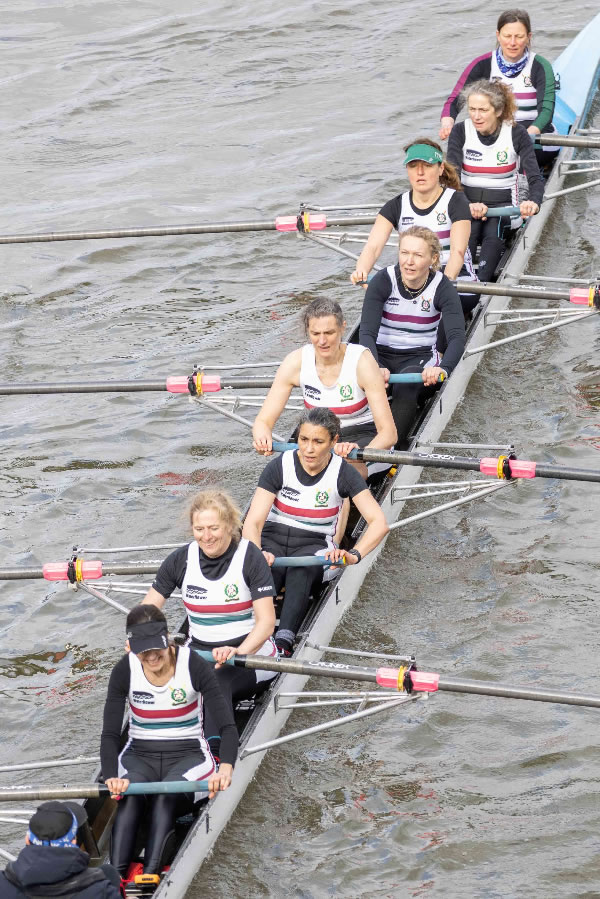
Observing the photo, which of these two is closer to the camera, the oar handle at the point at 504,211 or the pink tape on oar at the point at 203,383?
the pink tape on oar at the point at 203,383

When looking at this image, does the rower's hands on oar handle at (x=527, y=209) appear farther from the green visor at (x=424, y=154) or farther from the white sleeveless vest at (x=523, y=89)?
the white sleeveless vest at (x=523, y=89)

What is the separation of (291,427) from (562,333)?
2.43 metres

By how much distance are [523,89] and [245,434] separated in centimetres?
369

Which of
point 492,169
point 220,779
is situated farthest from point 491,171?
point 220,779

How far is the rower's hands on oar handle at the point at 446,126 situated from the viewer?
990 cm

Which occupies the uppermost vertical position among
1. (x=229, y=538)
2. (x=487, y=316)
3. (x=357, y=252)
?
(x=229, y=538)

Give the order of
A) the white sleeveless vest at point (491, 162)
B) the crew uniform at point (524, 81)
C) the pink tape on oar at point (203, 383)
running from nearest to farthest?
the pink tape on oar at point (203, 383)
the white sleeveless vest at point (491, 162)
the crew uniform at point (524, 81)

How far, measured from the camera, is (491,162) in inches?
364

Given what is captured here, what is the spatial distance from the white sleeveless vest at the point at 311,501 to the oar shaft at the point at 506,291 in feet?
7.24

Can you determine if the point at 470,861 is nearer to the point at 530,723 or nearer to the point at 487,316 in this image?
the point at 530,723

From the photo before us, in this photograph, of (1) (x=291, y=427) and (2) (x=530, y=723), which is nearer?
(2) (x=530, y=723)

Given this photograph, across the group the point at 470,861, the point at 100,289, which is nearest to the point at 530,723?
the point at 470,861

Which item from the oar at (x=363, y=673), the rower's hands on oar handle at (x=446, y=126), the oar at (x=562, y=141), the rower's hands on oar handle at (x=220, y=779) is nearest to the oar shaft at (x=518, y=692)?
the oar at (x=363, y=673)

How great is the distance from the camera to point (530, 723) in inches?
244
